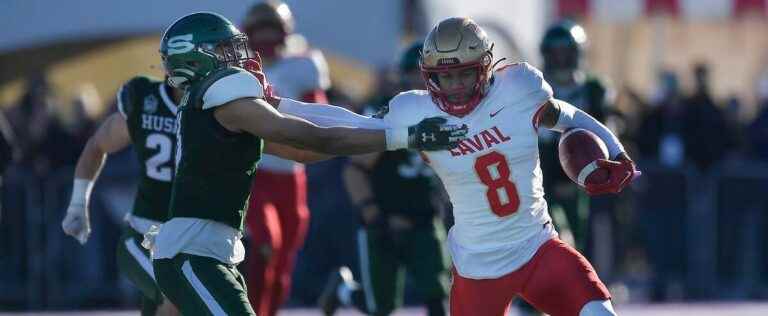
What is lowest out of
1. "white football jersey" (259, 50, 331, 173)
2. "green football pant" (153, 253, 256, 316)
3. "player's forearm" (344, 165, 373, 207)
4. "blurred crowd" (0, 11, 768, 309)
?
"blurred crowd" (0, 11, 768, 309)

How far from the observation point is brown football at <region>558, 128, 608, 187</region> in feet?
18.1

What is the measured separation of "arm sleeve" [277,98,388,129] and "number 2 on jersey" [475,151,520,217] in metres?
0.38

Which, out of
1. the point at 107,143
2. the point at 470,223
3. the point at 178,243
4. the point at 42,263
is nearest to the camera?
the point at 178,243

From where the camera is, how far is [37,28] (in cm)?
1077

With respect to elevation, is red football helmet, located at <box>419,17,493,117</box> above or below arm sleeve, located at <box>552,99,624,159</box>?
above

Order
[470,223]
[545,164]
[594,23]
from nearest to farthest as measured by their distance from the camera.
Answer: [470,223], [545,164], [594,23]

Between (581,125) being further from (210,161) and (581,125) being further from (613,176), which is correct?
(210,161)

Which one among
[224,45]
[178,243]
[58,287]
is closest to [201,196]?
[178,243]

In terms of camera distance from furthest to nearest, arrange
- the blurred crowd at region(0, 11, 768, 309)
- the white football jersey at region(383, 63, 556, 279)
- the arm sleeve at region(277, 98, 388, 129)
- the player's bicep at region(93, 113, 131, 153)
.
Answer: the blurred crowd at region(0, 11, 768, 309)
the player's bicep at region(93, 113, 131, 153)
the white football jersey at region(383, 63, 556, 279)
the arm sleeve at region(277, 98, 388, 129)

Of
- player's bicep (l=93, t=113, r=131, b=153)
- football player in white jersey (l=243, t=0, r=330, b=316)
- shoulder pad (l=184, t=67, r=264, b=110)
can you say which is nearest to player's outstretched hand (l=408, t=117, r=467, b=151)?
shoulder pad (l=184, t=67, r=264, b=110)

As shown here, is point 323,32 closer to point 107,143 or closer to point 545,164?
point 545,164

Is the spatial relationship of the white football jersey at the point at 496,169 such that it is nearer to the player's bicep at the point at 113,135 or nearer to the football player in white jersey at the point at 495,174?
the football player in white jersey at the point at 495,174

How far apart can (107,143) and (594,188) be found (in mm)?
2140

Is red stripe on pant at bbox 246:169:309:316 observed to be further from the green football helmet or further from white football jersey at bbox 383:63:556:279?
the green football helmet
